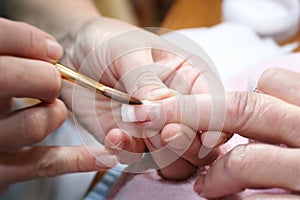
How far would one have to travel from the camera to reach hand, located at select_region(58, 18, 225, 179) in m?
0.49

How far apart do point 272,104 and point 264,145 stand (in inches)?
1.7

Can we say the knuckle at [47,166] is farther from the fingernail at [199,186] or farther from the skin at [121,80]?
the fingernail at [199,186]

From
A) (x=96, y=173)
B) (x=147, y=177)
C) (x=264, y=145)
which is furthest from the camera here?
(x=96, y=173)

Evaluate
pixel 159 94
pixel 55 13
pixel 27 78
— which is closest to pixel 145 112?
pixel 159 94

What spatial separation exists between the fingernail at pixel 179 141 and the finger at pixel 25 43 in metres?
0.17

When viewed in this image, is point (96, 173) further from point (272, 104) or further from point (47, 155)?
point (272, 104)

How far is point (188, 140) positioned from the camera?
1.51ft

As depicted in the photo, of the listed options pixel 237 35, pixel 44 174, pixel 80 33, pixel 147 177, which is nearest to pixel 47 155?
pixel 44 174

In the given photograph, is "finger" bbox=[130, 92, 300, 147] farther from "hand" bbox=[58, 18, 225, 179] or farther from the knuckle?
the knuckle

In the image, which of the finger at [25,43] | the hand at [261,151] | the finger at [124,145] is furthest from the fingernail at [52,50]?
the hand at [261,151]

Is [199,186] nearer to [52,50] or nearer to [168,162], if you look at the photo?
[168,162]

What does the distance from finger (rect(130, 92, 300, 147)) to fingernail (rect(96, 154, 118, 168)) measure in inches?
2.9

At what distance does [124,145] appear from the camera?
493 millimetres

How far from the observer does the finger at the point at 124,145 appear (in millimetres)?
491
